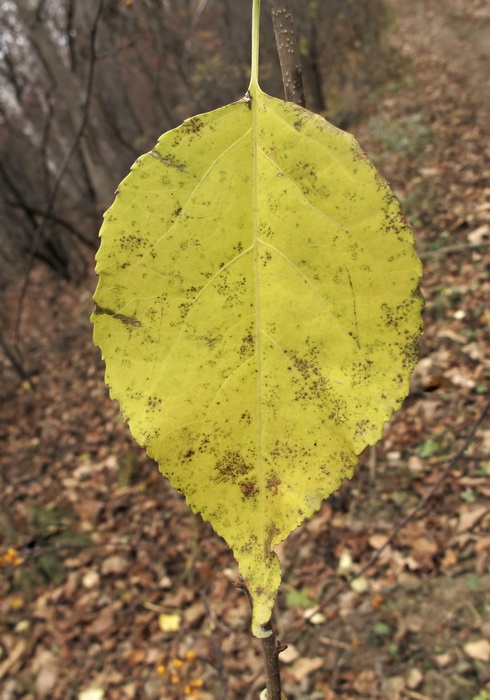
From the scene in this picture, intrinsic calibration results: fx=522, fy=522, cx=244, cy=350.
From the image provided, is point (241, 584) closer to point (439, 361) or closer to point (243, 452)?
point (243, 452)

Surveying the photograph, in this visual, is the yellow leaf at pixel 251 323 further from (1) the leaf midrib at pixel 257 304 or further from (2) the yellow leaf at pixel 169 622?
(2) the yellow leaf at pixel 169 622

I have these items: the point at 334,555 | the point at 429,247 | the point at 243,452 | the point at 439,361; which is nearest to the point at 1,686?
the point at 334,555

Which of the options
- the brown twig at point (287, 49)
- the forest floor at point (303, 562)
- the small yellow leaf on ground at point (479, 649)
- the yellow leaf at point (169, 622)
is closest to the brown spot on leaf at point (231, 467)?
the brown twig at point (287, 49)

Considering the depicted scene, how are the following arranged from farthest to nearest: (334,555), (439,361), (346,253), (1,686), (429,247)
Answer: (429,247)
(439,361)
(1,686)
(334,555)
(346,253)

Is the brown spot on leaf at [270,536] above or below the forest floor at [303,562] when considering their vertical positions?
above

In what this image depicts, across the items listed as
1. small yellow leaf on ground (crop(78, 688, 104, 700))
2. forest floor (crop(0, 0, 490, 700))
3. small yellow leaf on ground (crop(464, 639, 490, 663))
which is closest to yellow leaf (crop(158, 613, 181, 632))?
forest floor (crop(0, 0, 490, 700))

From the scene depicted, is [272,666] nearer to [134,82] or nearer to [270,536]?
[270,536]

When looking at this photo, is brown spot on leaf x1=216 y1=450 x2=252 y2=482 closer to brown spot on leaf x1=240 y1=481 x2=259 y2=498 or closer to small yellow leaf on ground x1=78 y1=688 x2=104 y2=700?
brown spot on leaf x1=240 y1=481 x2=259 y2=498
